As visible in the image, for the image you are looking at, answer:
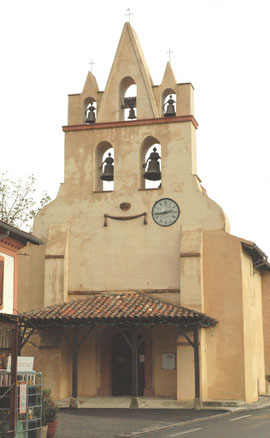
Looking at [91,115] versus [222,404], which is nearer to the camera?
[222,404]

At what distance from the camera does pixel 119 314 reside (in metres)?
25.3

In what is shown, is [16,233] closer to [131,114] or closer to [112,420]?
[112,420]

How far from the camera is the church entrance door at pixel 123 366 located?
93.3 ft

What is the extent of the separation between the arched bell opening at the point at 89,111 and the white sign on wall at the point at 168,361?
33.0 feet

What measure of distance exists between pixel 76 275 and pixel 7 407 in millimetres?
12869

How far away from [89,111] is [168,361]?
10.8m

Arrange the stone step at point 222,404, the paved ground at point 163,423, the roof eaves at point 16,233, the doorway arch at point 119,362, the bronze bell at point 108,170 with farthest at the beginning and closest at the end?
the bronze bell at point 108,170, the doorway arch at point 119,362, the stone step at point 222,404, the roof eaves at point 16,233, the paved ground at point 163,423

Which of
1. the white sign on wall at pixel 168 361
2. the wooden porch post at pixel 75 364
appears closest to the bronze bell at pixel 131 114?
the wooden porch post at pixel 75 364

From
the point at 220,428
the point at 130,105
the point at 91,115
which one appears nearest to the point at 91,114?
the point at 91,115

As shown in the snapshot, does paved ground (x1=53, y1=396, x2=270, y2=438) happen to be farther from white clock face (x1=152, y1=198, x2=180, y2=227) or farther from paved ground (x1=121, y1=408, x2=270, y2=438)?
white clock face (x1=152, y1=198, x2=180, y2=227)

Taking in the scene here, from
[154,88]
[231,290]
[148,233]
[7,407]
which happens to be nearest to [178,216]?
[148,233]

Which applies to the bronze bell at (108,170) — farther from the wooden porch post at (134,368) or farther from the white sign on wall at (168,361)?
the white sign on wall at (168,361)

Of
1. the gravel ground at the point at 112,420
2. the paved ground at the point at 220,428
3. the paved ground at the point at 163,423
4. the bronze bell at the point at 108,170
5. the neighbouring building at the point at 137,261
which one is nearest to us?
the paved ground at the point at 220,428

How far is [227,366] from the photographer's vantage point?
27.6m
